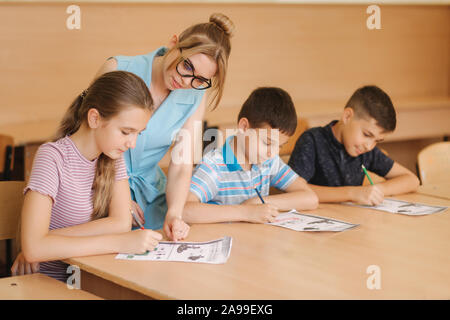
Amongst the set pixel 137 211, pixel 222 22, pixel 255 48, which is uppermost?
pixel 255 48

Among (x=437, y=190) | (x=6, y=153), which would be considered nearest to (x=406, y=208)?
(x=437, y=190)

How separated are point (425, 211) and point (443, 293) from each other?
2.43 feet

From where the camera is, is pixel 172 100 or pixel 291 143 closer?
pixel 172 100

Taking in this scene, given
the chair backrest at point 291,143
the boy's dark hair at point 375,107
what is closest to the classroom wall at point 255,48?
the chair backrest at point 291,143

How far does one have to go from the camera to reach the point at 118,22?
3359 millimetres

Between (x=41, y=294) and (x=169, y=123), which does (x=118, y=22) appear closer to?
(x=169, y=123)

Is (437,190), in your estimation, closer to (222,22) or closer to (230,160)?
(230,160)

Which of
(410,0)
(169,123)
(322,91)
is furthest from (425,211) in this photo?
(410,0)

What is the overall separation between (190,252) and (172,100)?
0.61 meters

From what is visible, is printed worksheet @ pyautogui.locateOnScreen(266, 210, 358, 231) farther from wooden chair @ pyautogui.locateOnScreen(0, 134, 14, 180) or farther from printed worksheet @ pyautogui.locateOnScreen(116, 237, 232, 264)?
wooden chair @ pyautogui.locateOnScreen(0, 134, 14, 180)

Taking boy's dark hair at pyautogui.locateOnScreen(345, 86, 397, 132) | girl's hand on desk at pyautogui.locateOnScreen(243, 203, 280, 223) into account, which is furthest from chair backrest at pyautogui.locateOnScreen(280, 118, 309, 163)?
girl's hand on desk at pyautogui.locateOnScreen(243, 203, 280, 223)

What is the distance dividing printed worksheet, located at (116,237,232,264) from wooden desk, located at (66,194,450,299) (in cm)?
3

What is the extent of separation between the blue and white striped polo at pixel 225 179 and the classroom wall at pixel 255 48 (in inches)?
62.5

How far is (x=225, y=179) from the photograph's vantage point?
6.41ft
